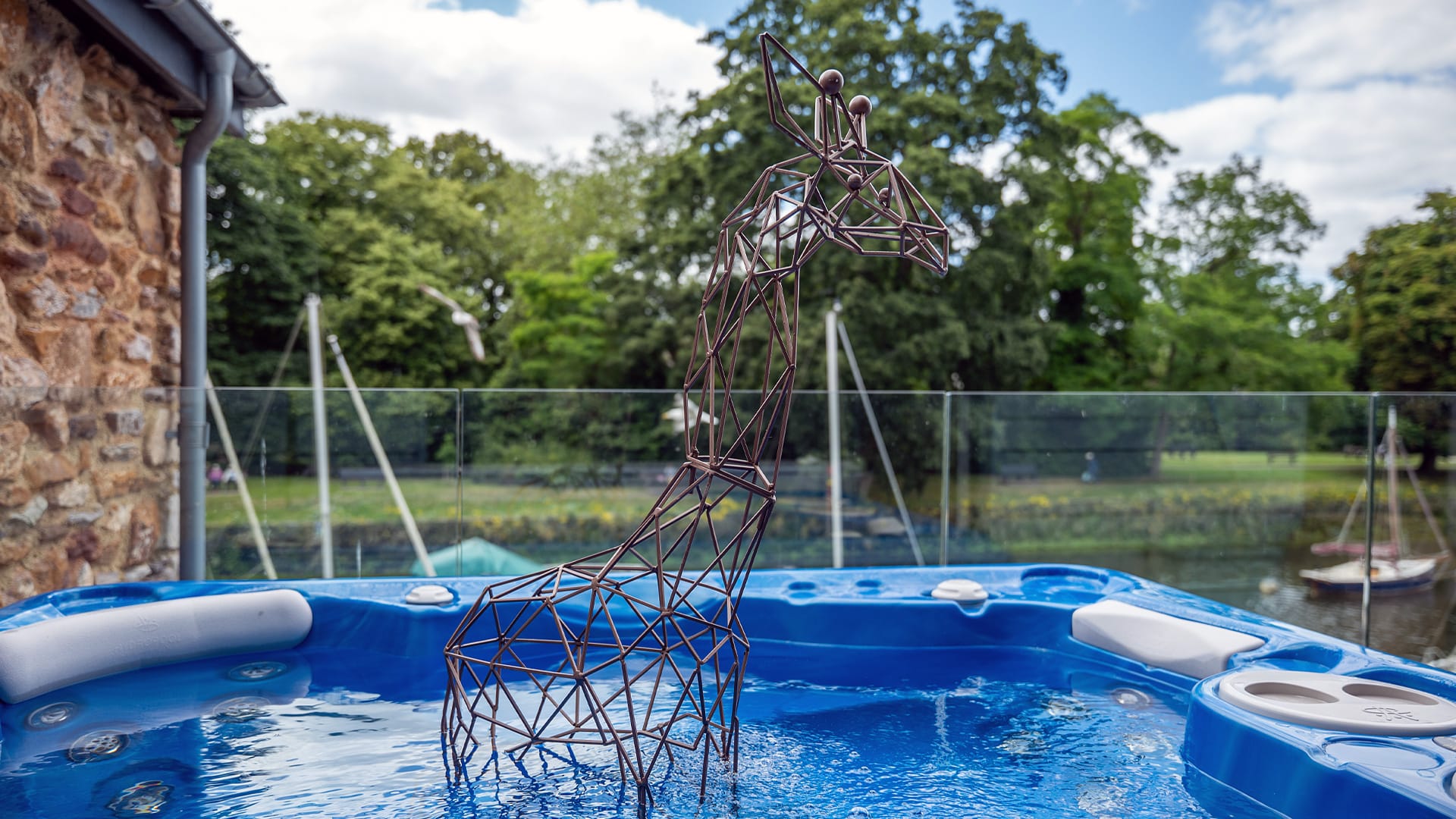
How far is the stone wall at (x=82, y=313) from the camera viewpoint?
8.73ft

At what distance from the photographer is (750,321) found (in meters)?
9.45

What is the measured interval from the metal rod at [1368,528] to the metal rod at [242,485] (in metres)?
4.63

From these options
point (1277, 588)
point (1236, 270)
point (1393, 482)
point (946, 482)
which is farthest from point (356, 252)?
point (1393, 482)

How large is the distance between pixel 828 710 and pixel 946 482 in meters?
3.35

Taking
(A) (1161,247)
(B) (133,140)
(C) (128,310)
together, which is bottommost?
(C) (128,310)

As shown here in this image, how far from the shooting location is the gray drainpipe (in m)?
3.57

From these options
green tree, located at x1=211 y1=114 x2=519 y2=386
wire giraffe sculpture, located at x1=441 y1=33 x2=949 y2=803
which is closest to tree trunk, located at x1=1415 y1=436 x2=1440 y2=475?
wire giraffe sculpture, located at x1=441 y1=33 x2=949 y2=803

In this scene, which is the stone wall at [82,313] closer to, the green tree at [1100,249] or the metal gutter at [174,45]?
the metal gutter at [174,45]

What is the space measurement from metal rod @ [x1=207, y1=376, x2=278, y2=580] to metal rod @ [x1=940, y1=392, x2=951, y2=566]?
3.49m

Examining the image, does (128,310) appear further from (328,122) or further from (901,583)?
(328,122)

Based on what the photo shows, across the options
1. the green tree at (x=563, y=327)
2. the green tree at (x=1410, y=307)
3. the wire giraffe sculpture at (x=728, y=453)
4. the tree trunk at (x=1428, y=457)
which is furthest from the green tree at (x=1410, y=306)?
the wire giraffe sculpture at (x=728, y=453)

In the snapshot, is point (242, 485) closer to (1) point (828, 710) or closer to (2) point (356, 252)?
(1) point (828, 710)

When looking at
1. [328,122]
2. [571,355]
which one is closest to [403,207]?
[328,122]

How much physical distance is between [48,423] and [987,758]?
2.80 meters
